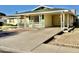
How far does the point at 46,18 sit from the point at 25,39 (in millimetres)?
364

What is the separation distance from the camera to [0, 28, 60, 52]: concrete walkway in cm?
430

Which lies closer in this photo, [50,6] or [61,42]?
[50,6]

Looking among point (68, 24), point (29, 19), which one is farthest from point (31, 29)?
point (68, 24)

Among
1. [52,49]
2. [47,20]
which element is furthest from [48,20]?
[52,49]

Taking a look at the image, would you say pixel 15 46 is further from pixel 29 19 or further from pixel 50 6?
pixel 50 6

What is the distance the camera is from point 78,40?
14.5ft

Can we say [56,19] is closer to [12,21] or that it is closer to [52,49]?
[52,49]

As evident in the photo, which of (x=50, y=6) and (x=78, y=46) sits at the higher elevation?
(x=50, y=6)

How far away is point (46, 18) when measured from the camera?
14.1 ft

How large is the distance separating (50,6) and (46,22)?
0.22 m

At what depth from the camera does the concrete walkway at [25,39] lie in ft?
14.1

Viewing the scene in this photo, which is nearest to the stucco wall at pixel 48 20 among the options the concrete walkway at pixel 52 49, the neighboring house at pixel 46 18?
the neighboring house at pixel 46 18

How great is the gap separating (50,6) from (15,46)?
65cm

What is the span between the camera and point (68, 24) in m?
4.37
